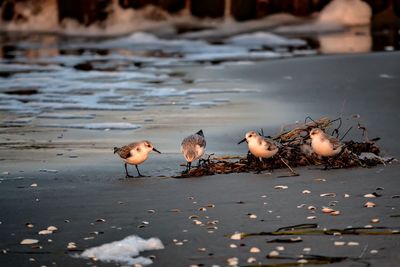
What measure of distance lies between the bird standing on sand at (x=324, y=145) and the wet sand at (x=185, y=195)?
17 cm

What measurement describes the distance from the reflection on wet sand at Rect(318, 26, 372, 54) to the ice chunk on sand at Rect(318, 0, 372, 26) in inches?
31.0

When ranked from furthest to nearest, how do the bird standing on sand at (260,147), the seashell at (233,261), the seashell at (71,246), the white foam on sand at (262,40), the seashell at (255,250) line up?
the white foam on sand at (262,40)
the bird standing on sand at (260,147)
the seashell at (71,246)
the seashell at (255,250)
the seashell at (233,261)

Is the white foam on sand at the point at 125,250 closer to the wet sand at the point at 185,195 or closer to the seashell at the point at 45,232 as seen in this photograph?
the wet sand at the point at 185,195

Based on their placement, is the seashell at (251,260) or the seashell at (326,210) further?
the seashell at (326,210)

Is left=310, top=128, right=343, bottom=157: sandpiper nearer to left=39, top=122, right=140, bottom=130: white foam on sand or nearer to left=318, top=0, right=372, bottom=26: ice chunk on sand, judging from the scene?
left=39, top=122, right=140, bottom=130: white foam on sand

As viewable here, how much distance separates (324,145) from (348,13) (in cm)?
1628

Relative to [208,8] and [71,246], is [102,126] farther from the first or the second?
[208,8]

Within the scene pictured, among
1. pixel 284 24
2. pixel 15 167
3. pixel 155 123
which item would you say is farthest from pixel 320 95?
pixel 284 24

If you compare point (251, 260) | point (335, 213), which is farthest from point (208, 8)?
point (251, 260)

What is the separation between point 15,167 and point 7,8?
19.1 metres

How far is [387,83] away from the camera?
11836mm

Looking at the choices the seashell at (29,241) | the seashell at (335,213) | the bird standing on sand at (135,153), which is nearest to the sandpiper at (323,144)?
the bird standing on sand at (135,153)

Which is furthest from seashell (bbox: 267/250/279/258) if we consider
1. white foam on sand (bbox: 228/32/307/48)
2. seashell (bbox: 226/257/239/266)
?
white foam on sand (bbox: 228/32/307/48)

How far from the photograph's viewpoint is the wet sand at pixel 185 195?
16.8ft
